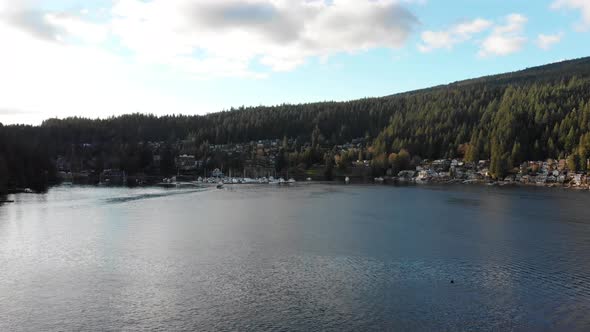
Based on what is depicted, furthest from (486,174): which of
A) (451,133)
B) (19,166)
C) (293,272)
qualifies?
(293,272)

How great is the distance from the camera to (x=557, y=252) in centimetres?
3144

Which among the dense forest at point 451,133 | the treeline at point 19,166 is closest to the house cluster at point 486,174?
the dense forest at point 451,133

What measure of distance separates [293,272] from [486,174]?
108 metres

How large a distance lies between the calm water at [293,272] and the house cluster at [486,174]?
206 ft

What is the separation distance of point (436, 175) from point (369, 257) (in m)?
108

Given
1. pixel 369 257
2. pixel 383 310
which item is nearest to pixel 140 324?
pixel 383 310

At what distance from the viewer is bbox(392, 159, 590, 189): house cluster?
346 ft

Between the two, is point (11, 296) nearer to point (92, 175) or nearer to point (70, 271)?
point (70, 271)

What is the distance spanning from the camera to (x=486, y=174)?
123 meters

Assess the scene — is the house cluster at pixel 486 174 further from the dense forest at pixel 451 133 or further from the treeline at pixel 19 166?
the treeline at pixel 19 166

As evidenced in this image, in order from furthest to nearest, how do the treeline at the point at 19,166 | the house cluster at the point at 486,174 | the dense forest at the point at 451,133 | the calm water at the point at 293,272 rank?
the dense forest at the point at 451,133 → the house cluster at the point at 486,174 → the treeline at the point at 19,166 → the calm water at the point at 293,272

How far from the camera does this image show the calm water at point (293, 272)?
19438mm

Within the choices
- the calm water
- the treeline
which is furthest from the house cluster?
the treeline

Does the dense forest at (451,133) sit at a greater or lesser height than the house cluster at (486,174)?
greater
